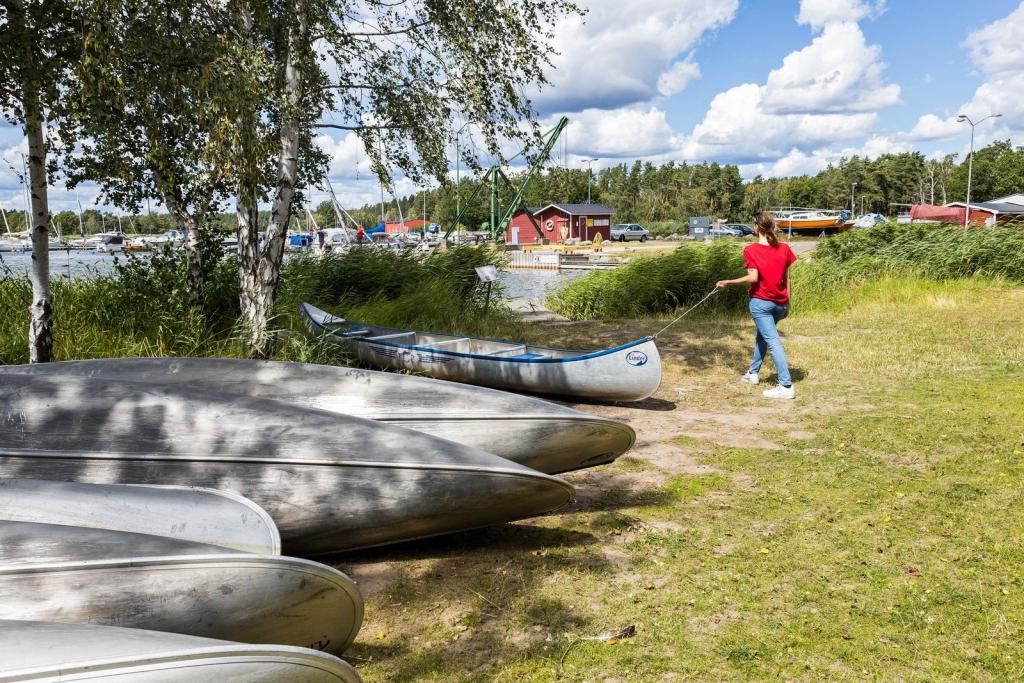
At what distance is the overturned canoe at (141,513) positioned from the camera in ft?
10.8

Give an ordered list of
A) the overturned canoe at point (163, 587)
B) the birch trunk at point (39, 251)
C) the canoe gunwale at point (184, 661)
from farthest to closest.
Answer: the birch trunk at point (39, 251), the overturned canoe at point (163, 587), the canoe gunwale at point (184, 661)

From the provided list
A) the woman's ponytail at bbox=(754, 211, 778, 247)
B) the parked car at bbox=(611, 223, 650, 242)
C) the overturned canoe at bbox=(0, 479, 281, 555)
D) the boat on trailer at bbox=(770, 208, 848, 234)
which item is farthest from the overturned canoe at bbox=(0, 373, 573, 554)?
the parked car at bbox=(611, 223, 650, 242)

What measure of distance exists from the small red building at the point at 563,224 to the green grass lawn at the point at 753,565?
60.6m

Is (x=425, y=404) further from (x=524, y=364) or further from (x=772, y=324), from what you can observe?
(x=772, y=324)

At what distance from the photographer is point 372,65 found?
29.1ft

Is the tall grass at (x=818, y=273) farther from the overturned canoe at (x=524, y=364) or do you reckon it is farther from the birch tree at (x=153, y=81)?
the birch tree at (x=153, y=81)

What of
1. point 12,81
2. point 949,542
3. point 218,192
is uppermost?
point 12,81

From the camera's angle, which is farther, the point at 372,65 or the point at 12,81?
the point at 372,65

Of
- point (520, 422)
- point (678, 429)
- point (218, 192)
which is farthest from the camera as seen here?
point (218, 192)

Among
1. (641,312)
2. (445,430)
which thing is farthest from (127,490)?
(641,312)

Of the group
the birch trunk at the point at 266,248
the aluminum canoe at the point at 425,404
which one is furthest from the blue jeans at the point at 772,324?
the birch trunk at the point at 266,248

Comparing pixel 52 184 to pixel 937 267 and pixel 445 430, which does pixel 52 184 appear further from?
pixel 937 267

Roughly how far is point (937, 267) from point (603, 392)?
40.9 ft

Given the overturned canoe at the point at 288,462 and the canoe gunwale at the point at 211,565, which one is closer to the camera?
the canoe gunwale at the point at 211,565
